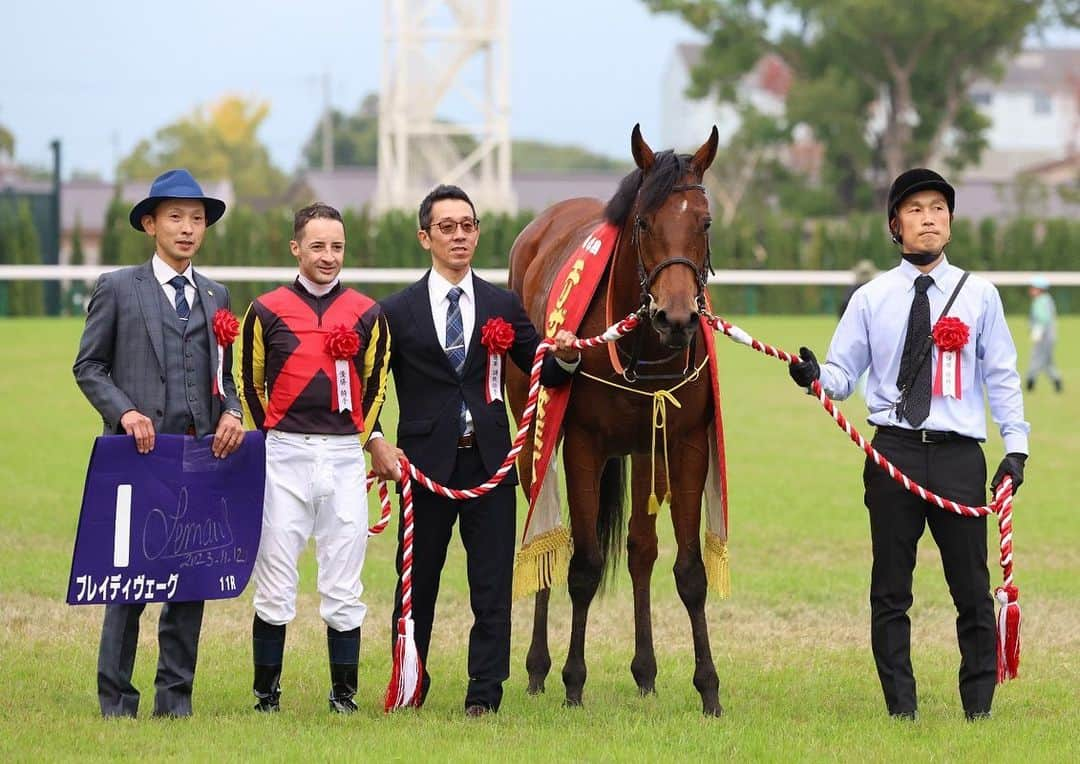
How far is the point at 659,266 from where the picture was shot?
17.5 feet

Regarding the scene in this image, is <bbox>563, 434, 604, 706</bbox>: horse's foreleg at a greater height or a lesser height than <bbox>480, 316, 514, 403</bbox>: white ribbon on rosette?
lesser

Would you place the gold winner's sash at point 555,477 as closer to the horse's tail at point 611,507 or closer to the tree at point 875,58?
the horse's tail at point 611,507

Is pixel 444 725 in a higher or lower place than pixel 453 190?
lower

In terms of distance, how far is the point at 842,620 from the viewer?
770cm

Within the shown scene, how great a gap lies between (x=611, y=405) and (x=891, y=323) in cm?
109

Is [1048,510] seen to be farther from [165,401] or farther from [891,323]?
[165,401]

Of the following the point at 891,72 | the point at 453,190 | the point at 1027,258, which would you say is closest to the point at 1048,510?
the point at 453,190

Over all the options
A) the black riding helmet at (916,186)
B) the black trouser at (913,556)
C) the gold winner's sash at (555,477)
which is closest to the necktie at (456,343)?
the gold winner's sash at (555,477)

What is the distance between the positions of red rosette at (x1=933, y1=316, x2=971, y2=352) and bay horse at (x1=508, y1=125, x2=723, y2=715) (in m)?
0.80

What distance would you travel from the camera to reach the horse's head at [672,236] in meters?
5.20

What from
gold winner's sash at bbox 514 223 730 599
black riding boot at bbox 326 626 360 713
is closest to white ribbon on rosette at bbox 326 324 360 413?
black riding boot at bbox 326 626 360 713

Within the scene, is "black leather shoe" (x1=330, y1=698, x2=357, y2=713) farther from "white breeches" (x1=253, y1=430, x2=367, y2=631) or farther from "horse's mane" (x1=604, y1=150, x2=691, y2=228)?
"horse's mane" (x1=604, y1=150, x2=691, y2=228)

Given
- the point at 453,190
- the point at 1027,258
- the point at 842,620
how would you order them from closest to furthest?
the point at 453,190
the point at 842,620
the point at 1027,258

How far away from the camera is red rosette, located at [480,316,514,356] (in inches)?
220
